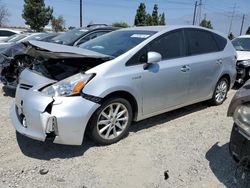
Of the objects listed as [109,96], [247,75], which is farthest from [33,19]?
[109,96]

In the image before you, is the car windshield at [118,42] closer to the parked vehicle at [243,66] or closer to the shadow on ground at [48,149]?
the shadow on ground at [48,149]

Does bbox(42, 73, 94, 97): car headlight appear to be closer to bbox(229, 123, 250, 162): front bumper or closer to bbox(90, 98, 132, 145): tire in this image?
bbox(90, 98, 132, 145): tire

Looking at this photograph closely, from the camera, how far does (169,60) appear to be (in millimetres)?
4316

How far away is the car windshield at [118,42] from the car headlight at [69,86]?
72cm

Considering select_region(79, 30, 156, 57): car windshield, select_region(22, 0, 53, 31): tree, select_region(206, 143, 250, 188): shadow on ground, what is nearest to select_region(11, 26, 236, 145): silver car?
select_region(79, 30, 156, 57): car windshield

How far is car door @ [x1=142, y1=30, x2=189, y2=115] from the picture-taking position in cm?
401

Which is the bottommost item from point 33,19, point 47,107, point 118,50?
point 33,19

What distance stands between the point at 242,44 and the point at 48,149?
7.23 m

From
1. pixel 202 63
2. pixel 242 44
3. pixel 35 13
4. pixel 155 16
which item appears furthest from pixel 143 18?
pixel 202 63

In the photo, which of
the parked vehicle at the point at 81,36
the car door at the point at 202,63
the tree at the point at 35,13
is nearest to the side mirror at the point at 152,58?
the car door at the point at 202,63

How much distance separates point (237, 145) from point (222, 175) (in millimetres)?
548

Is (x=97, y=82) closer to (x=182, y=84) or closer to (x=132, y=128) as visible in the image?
(x=132, y=128)

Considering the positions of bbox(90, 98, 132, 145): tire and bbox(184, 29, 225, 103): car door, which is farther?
bbox(184, 29, 225, 103): car door

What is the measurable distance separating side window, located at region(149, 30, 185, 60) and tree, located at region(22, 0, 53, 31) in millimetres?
35374
